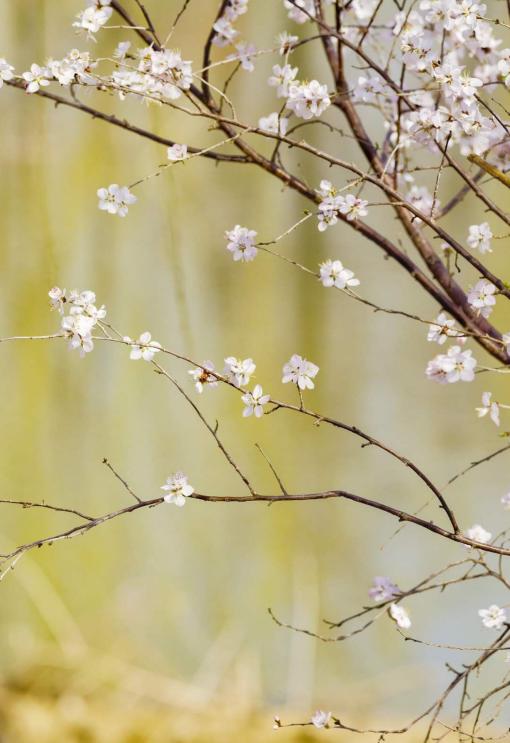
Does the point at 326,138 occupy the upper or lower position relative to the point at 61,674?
upper

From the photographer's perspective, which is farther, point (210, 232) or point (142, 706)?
point (210, 232)

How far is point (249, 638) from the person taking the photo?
5.63 feet

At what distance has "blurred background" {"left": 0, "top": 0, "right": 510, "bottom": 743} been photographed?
1.70 m

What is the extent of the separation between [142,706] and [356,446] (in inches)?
23.3

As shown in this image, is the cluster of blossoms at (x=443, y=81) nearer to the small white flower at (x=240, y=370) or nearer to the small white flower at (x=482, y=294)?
the small white flower at (x=482, y=294)

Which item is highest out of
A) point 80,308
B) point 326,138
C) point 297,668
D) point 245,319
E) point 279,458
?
point 326,138

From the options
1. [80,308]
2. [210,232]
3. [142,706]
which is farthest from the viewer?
[210,232]

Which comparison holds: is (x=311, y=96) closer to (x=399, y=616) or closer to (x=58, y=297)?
(x=58, y=297)

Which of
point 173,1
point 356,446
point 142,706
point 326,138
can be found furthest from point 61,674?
point 173,1

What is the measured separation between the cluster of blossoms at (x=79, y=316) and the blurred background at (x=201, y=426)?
96 cm

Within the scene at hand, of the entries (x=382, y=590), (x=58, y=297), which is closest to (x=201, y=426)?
(x=382, y=590)

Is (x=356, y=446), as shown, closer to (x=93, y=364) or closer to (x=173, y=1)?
(x=93, y=364)

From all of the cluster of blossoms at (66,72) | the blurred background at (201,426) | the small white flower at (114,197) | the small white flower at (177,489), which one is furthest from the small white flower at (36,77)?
the blurred background at (201,426)

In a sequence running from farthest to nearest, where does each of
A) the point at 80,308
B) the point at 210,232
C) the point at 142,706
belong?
the point at 210,232
the point at 142,706
the point at 80,308
